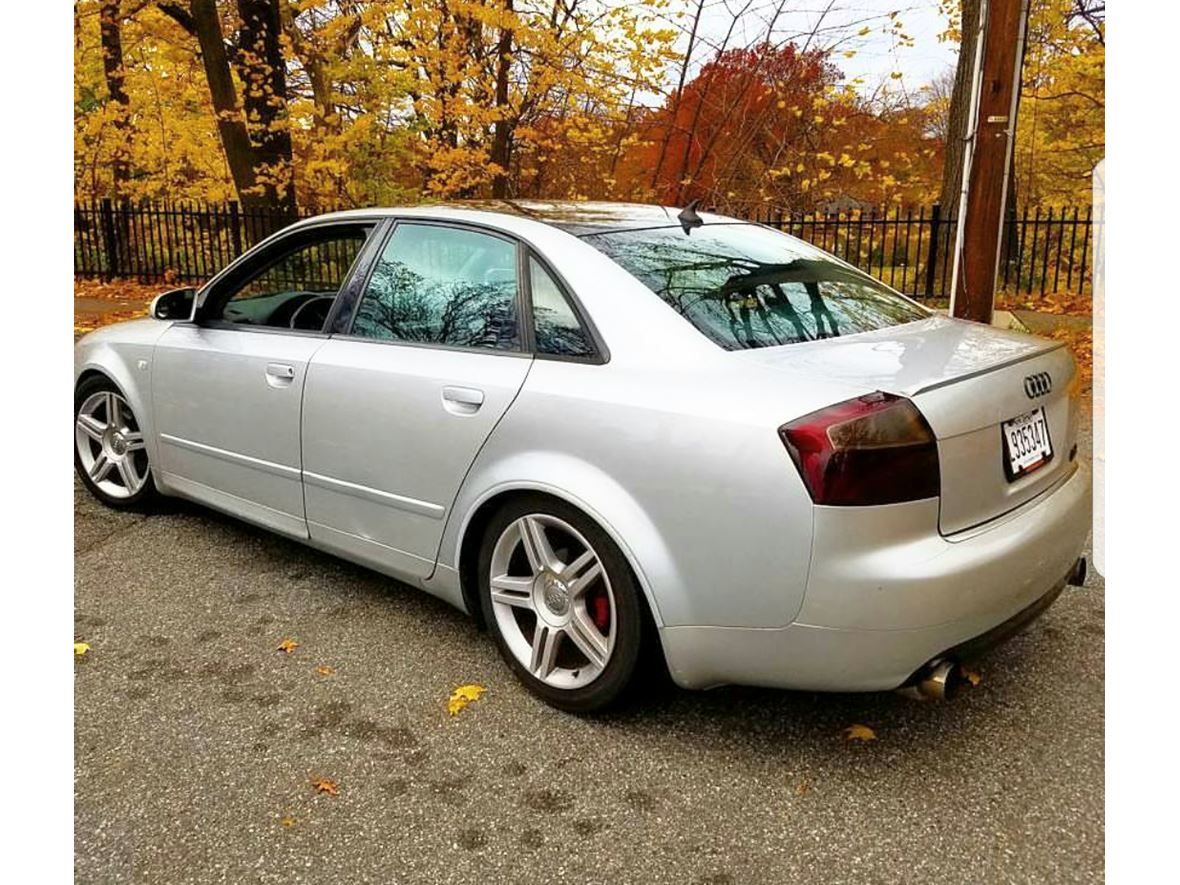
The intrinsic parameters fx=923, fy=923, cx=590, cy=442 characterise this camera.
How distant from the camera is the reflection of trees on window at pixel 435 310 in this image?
2982 millimetres

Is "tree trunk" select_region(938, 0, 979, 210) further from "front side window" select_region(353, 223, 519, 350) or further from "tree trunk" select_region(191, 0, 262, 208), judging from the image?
"front side window" select_region(353, 223, 519, 350)

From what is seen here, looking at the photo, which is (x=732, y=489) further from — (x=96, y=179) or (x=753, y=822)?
(x=96, y=179)

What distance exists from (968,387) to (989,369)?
0.17 m

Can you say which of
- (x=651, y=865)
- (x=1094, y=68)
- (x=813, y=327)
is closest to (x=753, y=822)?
(x=651, y=865)

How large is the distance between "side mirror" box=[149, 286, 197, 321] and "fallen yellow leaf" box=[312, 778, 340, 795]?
2.38 metres

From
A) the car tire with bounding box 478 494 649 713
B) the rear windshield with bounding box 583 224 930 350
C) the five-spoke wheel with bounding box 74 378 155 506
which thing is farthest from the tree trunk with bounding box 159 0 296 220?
the car tire with bounding box 478 494 649 713

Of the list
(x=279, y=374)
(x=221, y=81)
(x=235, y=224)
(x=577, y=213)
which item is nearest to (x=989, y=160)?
(x=577, y=213)

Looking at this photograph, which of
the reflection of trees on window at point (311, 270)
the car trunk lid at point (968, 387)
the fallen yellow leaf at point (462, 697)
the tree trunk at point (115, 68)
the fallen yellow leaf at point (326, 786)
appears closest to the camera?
the car trunk lid at point (968, 387)

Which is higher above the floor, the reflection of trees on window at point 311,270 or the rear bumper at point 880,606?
the reflection of trees on window at point 311,270

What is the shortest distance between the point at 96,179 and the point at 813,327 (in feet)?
54.6

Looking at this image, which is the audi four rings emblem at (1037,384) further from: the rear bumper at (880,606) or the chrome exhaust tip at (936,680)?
the chrome exhaust tip at (936,680)

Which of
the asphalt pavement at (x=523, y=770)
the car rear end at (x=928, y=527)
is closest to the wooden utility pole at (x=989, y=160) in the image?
the asphalt pavement at (x=523, y=770)

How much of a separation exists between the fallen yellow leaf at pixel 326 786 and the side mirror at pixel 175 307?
7.82ft

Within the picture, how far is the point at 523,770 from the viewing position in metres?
2.50
